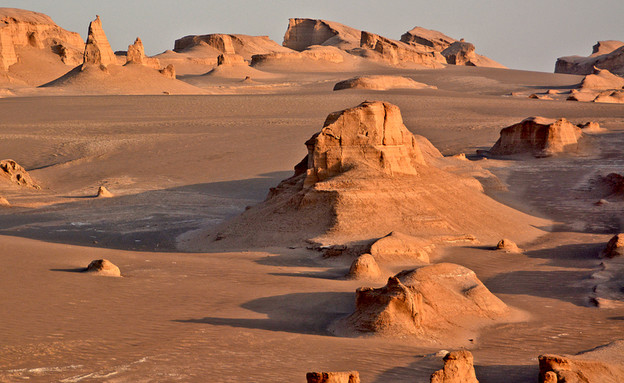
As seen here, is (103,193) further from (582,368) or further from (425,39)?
→ (425,39)

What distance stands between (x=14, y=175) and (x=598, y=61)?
65425mm

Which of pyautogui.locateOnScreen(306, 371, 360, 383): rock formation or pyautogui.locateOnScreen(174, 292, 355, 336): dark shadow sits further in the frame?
pyautogui.locateOnScreen(174, 292, 355, 336): dark shadow

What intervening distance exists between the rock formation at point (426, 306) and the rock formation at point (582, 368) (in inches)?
73.1

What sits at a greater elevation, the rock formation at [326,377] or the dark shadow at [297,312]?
the rock formation at [326,377]

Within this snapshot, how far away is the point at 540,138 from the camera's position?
2608 cm

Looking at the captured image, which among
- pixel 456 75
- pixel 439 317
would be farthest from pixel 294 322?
pixel 456 75

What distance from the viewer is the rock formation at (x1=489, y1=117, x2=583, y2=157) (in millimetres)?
25641

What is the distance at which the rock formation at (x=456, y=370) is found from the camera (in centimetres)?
643

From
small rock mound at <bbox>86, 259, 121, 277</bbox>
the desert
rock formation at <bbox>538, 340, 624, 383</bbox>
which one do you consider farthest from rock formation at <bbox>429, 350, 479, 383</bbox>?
small rock mound at <bbox>86, 259, 121, 277</bbox>

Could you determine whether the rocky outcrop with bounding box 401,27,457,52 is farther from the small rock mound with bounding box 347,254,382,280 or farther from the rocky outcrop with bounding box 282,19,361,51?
the small rock mound with bounding box 347,254,382,280

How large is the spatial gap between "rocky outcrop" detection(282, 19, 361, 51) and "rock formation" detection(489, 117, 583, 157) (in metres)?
65.0

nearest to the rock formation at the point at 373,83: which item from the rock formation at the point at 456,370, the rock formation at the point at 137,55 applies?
the rock formation at the point at 137,55

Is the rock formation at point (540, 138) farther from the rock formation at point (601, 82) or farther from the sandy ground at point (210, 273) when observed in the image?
the rock formation at point (601, 82)

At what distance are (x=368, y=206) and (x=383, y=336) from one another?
5865mm
